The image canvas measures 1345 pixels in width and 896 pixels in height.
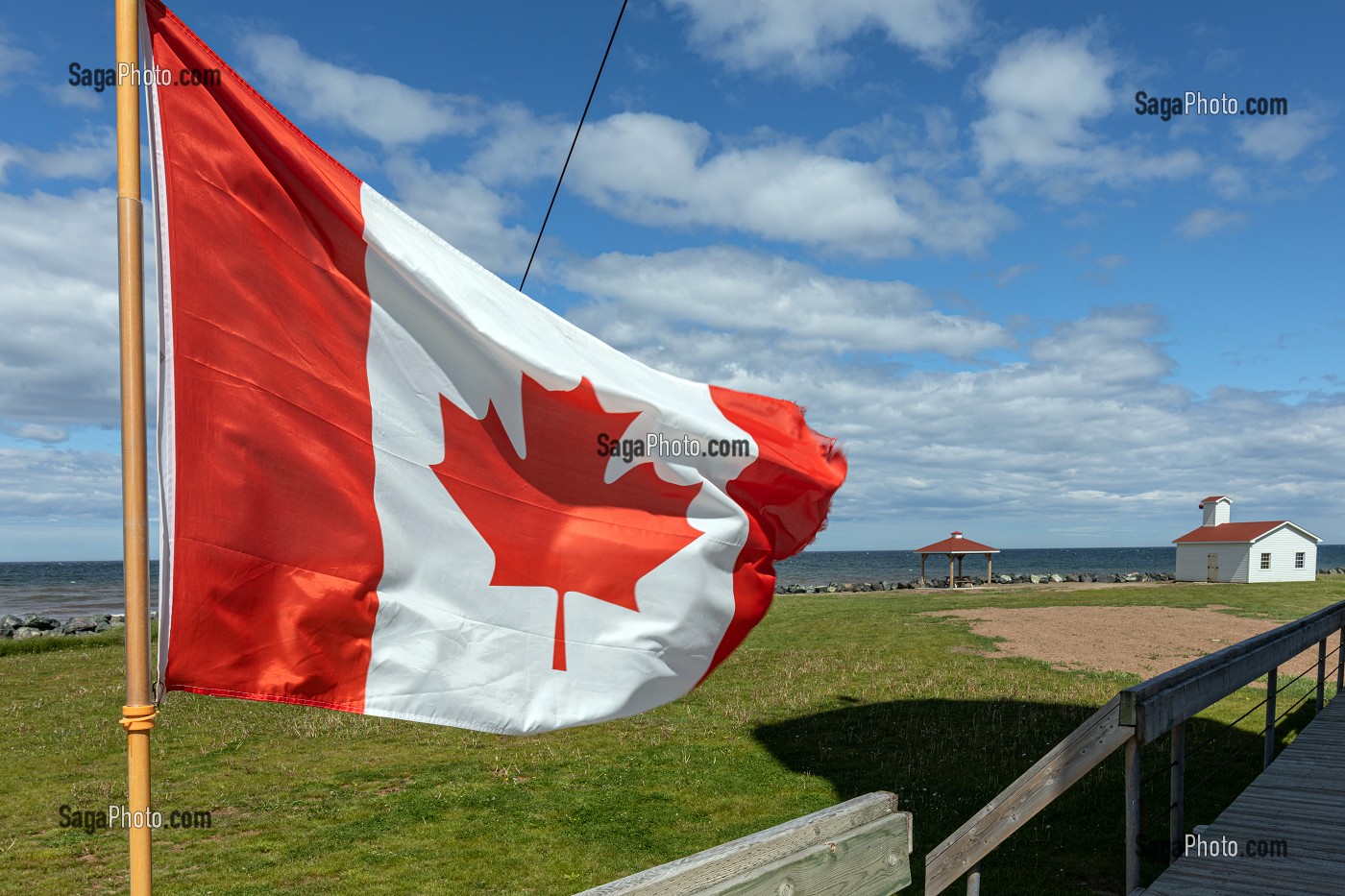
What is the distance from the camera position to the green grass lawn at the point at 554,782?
7199 millimetres

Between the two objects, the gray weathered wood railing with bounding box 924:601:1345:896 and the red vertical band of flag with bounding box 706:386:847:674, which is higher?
the red vertical band of flag with bounding box 706:386:847:674

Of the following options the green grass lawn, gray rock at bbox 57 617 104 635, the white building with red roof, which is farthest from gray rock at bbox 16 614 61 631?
the white building with red roof

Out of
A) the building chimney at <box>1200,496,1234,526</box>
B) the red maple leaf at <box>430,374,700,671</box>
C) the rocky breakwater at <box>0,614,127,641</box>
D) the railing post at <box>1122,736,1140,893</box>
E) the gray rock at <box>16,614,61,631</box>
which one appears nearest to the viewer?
the red maple leaf at <box>430,374,700,671</box>

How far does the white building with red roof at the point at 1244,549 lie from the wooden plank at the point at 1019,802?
167 feet

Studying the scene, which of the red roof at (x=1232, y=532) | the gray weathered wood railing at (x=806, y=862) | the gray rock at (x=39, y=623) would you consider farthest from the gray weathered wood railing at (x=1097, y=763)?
the red roof at (x=1232, y=532)

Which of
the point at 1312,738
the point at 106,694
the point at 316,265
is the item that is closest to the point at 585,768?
the point at 1312,738

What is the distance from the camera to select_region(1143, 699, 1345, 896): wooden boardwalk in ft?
15.4

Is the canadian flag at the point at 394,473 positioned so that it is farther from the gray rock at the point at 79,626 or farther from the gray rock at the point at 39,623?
the gray rock at the point at 39,623

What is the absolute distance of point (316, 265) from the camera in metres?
3.18

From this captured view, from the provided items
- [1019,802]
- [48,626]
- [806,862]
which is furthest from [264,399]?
[48,626]

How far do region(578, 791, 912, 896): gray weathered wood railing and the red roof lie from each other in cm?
5257

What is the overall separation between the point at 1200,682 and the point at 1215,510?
5438 cm

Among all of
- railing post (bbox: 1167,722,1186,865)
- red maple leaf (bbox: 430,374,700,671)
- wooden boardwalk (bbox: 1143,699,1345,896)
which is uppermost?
red maple leaf (bbox: 430,374,700,671)

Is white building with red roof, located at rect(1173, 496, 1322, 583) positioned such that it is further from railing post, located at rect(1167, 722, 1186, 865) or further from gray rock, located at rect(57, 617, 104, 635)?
gray rock, located at rect(57, 617, 104, 635)
